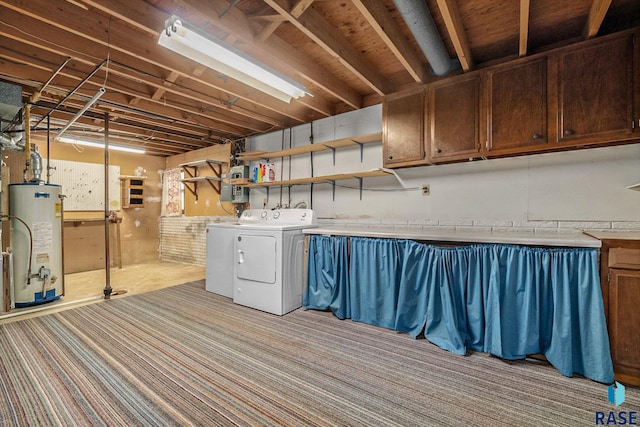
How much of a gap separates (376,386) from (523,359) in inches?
48.2

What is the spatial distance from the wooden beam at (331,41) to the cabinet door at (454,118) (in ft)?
2.02

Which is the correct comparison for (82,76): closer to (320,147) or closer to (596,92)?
(320,147)

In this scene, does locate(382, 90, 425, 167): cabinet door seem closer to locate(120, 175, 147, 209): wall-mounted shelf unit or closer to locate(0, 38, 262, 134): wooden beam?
locate(0, 38, 262, 134): wooden beam

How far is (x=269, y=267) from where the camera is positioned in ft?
10.3

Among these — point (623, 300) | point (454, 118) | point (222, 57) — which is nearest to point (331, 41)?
point (222, 57)

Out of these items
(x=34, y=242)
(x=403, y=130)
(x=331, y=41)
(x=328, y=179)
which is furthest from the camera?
(x=328, y=179)

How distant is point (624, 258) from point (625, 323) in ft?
1.37

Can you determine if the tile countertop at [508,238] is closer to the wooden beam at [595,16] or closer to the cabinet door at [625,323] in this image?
the cabinet door at [625,323]

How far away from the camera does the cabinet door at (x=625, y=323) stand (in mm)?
1755

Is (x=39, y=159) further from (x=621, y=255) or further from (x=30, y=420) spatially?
(x=621, y=255)

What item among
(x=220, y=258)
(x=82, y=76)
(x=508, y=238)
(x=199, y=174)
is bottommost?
(x=220, y=258)

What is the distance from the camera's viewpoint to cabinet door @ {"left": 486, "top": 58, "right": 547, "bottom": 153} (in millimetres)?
2334

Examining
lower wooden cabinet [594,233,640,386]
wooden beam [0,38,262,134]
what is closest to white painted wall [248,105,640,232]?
lower wooden cabinet [594,233,640,386]

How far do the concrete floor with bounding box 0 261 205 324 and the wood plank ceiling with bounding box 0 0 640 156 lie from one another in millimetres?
2433
